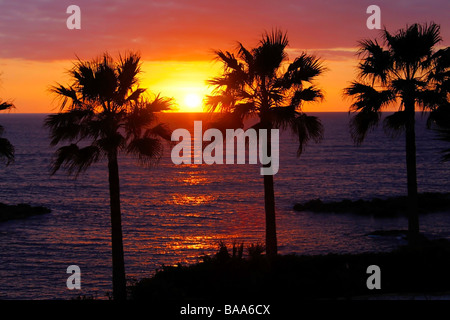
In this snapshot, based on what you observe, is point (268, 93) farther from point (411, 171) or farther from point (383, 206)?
point (383, 206)

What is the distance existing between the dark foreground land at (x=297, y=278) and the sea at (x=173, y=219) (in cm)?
509

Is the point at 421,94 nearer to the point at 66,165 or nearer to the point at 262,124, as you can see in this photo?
the point at 262,124

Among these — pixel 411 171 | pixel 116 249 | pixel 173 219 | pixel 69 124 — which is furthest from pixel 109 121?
pixel 173 219

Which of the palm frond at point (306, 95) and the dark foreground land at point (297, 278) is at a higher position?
the palm frond at point (306, 95)

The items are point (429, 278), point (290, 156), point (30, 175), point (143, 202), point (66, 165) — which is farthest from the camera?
point (290, 156)

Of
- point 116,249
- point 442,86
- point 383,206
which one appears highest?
point 442,86

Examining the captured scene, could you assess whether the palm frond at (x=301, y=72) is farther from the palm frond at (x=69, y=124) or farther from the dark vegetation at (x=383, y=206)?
the dark vegetation at (x=383, y=206)

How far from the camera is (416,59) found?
898 inches

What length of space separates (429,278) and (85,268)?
28451 mm

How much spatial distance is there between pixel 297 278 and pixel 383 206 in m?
47.4

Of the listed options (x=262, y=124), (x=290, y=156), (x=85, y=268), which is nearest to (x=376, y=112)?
(x=262, y=124)

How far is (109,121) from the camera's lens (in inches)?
671

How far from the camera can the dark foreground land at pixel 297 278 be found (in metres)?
14.6

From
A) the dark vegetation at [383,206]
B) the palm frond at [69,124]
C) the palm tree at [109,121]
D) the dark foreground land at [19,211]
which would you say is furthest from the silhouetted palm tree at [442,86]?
the dark foreground land at [19,211]
